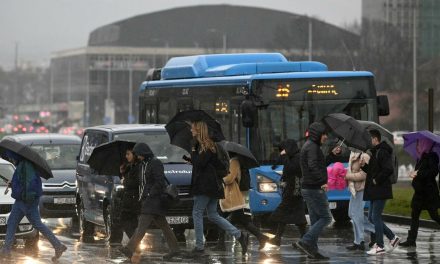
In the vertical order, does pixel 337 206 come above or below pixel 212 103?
below

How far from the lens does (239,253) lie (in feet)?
60.1

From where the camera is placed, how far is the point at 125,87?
163 meters

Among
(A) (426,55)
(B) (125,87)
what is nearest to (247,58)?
(A) (426,55)

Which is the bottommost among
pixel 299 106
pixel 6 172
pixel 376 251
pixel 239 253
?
pixel 239 253

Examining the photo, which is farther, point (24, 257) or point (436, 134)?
point (436, 134)

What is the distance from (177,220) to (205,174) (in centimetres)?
277

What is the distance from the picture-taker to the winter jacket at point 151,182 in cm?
1672

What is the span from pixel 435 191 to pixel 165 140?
4.43 meters

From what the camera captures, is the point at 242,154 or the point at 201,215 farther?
the point at 242,154

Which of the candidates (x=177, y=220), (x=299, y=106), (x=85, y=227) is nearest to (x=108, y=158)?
(x=177, y=220)

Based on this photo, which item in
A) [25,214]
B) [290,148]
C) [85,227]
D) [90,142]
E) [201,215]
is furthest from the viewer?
[90,142]

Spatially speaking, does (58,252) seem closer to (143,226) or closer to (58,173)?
(143,226)

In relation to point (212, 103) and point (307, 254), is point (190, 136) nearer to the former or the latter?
point (307, 254)

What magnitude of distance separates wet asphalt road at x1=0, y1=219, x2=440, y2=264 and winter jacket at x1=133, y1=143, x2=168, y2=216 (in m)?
0.76
